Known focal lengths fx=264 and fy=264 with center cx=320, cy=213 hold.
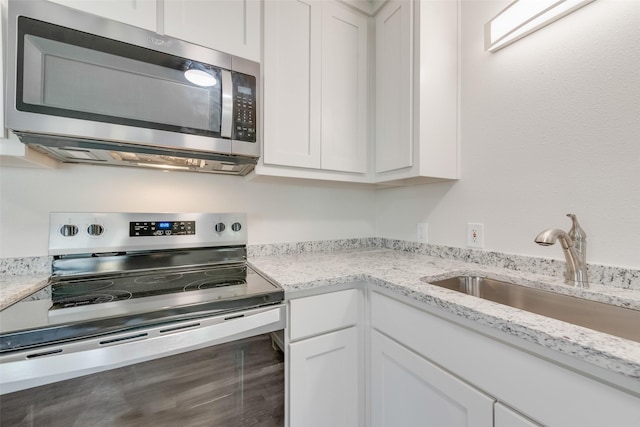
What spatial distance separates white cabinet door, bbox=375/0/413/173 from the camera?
4.35 feet

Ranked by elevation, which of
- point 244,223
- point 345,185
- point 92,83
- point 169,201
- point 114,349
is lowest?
point 114,349

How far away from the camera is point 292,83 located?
1341 millimetres

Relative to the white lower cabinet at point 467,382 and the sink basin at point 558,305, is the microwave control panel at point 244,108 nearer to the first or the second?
the white lower cabinet at point 467,382

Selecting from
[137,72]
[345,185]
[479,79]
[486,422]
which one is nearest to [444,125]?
[479,79]

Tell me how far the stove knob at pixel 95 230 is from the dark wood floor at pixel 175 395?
2.25ft

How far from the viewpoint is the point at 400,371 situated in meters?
0.98

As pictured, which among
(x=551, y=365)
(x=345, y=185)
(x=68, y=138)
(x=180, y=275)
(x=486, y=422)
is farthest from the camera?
(x=345, y=185)

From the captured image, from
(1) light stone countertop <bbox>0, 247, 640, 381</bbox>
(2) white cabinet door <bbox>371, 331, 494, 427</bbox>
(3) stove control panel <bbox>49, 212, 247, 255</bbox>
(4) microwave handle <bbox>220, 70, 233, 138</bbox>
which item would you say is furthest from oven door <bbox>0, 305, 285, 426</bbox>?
(4) microwave handle <bbox>220, 70, 233, 138</bbox>

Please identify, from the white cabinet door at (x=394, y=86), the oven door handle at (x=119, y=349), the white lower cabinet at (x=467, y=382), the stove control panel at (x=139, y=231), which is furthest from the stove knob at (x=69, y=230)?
the white cabinet door at (x=394, y=86)

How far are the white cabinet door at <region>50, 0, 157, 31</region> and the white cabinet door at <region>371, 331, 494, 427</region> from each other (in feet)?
5.09

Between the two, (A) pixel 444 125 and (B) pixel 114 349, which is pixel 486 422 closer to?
(B) pixel 114 349

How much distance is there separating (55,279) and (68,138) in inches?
22.6

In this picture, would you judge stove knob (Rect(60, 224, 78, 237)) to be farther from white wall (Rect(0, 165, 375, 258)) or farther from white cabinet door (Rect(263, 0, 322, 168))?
white cabinet door (Rect(263, 0, 322, 168))

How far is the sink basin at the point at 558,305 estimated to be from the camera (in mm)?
784
